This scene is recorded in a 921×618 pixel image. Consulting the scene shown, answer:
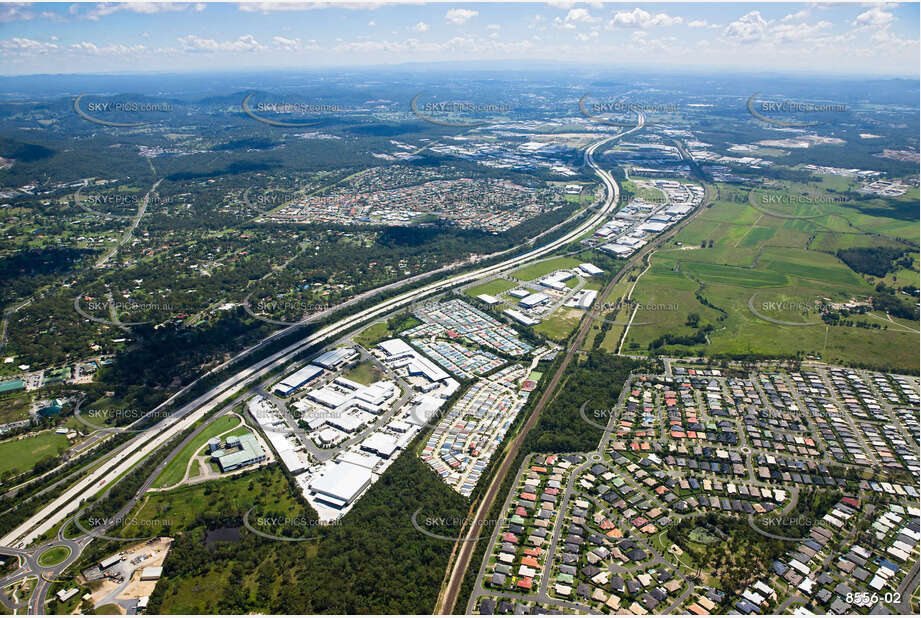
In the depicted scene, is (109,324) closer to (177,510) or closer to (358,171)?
(177,510)

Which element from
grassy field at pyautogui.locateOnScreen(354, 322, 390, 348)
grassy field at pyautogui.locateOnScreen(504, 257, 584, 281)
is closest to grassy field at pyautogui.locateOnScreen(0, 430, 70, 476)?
grassy field at pyautogui.locateOnScreen(354, 322, 390, 348)

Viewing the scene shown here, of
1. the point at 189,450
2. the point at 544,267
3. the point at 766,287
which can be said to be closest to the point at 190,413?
the point at 189,450

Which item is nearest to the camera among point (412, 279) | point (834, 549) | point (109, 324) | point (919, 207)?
point (834, 549)

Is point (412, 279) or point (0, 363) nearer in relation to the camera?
point (0, 363)

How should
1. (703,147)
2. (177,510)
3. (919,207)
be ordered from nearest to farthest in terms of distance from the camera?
(177,510), (919,207), (703,147)

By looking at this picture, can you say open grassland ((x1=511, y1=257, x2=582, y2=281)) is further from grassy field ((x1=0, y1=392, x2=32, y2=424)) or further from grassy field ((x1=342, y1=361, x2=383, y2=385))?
grassy field ((x1=0, y1=392, x2=32, y2=424))

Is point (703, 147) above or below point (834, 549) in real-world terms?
above

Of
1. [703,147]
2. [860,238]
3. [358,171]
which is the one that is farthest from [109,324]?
[703,147]
